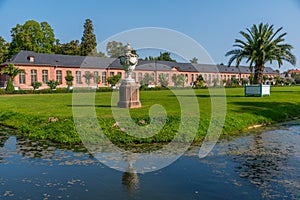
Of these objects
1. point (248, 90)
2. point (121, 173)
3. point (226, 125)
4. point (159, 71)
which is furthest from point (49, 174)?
point (159, 71)

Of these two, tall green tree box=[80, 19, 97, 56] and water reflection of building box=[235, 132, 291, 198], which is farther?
tall green tree box=[80, 19, 97, 56]

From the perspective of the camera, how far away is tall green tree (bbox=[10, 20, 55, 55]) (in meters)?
68.9

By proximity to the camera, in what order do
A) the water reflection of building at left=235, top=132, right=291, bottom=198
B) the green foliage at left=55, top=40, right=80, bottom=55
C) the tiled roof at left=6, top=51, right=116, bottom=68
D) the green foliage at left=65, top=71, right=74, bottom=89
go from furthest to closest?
the green foliage at left=55, top=40, right=80, bottom=55 → the green foliage at left=65, top=71, right=74, bottom=89 → the tiled roof at left=6, top=51, right=116, bottom=68 → the water reflection of building at left=235, top=132, right=291, bottom=198

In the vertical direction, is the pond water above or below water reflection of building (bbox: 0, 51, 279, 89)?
below

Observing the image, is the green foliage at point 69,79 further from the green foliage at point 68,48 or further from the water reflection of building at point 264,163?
the water reflection of building at point 264,163

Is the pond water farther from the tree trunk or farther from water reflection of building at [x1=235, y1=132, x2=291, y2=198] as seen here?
the tree trunk

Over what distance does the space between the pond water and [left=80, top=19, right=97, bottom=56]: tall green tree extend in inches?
3030

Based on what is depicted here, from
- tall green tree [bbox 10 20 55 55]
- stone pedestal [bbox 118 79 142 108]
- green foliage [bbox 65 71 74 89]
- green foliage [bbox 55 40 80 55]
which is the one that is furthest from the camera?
green foliage [bbox 55 40 80 55]

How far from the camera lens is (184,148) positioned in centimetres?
988

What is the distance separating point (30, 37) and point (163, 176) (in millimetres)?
71167

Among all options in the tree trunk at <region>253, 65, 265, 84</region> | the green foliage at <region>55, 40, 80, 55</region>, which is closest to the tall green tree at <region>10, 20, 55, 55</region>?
the green foliage at <region>55, 40, 80, 55</region>

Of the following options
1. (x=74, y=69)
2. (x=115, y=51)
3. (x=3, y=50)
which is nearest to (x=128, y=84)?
(x=115, y=51)

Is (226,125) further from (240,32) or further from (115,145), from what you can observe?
(240,32)

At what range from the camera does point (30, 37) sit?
7025 centimetres
